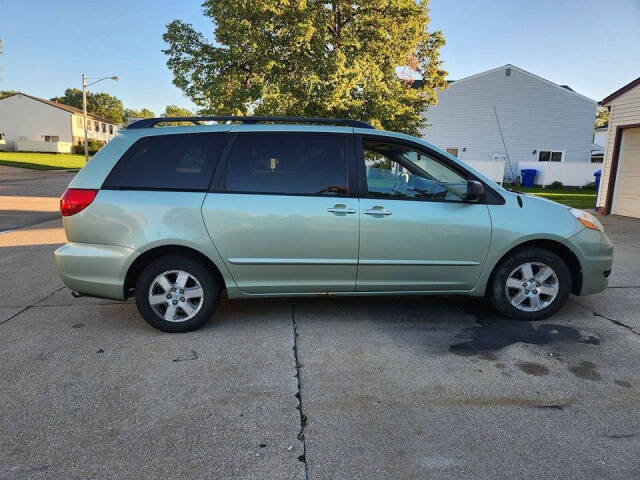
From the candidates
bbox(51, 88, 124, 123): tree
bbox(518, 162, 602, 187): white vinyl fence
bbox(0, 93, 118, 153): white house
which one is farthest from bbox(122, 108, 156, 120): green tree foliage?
bbox(518, 162, 602, 187): white vinyl fence

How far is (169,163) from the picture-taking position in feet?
12.7

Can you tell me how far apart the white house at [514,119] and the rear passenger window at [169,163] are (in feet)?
84.8

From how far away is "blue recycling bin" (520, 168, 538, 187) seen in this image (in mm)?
26188

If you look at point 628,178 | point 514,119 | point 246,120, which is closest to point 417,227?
point 246,120

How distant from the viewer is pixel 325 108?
53.6 ft

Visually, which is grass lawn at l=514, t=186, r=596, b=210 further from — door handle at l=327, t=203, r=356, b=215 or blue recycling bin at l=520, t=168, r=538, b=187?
door handle at l=327, t=203, r=356, b=215

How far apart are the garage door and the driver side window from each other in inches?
429

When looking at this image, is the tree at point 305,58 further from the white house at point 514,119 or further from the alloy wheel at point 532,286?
the alloy wheel at point 532,286

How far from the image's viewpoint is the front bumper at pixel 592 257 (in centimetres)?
419

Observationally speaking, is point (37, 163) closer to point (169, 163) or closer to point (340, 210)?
point (169, 163)

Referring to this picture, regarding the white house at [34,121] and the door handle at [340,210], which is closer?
the door handle at [340,210]

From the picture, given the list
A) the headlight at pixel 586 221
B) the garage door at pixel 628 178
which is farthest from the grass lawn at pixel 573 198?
the headlight at pixel 586 221

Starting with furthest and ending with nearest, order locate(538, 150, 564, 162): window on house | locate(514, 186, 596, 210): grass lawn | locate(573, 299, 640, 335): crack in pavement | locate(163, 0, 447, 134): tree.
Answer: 1. locate(538, 150, 564, 162): window on house
2. locate(163, 0, 447, 134): tree
3. locate(514, 186, 596, 210): grass lawn
4. locate(573, 299, 640, 335): crack in pavement

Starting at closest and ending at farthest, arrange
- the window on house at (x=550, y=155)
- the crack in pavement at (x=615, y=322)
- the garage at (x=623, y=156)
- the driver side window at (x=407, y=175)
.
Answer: the driver side window at (x=407, y=175) < the crack in pavement at (x=615, y=322) < the garage at (x=623, y=156) < the window on house at (x=550, y=155)
